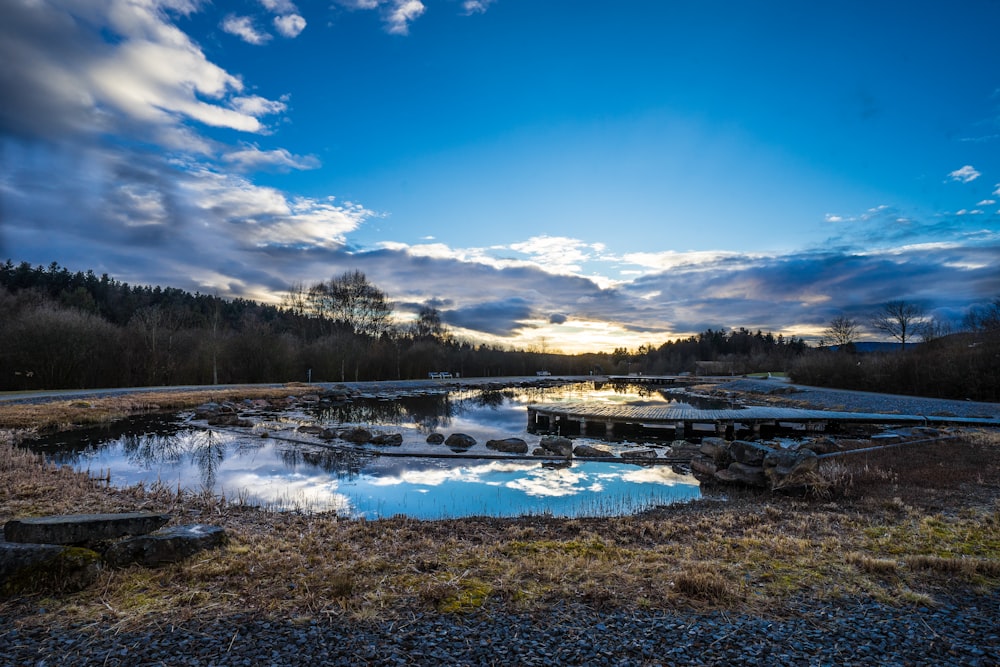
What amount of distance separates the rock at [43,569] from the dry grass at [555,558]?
0.22 metres

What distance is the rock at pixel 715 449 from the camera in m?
11.9

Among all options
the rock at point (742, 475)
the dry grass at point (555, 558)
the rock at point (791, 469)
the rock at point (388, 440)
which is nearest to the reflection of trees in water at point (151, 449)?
the dry grass at point (555, 558)

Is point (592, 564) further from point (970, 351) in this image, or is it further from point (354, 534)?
point (970, 351)

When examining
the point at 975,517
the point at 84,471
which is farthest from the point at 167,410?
the point at 975,517

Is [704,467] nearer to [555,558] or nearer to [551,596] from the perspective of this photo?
[555,558]

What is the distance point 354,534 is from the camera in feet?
20.9

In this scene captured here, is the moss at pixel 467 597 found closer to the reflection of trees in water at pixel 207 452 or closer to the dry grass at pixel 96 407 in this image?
the reflection of trees in water at pixel 207 452

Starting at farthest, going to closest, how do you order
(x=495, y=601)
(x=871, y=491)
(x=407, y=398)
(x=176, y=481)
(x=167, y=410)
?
(x=407, y=398) < (x=167, y=410) < (x=176, y=481) < (x=871, y=491) < (x=495, y=601)

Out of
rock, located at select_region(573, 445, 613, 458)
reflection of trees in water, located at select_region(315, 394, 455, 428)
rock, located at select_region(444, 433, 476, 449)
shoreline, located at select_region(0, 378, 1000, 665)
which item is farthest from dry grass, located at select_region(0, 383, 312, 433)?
rock, located at select_region(573, 445, 613, 458)

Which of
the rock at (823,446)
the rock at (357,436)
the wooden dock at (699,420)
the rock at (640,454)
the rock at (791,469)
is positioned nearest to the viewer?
the rock at (791,469)

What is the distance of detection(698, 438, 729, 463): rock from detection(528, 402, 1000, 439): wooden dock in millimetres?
4483

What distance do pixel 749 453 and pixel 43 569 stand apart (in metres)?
11.1

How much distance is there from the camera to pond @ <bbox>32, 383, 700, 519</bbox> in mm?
8883

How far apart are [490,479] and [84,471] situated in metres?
8.67
